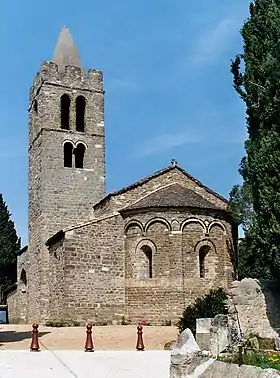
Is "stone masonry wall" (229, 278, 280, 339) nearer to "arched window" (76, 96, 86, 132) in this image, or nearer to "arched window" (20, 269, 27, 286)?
"arched window" (76, 96, 86, 132)

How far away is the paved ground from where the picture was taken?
12837 millimetres

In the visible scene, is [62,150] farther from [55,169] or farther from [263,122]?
[263,122]

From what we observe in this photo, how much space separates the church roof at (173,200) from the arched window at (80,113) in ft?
26.8

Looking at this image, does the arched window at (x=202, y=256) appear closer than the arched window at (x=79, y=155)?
Yes

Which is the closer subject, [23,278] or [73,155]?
[73,155]

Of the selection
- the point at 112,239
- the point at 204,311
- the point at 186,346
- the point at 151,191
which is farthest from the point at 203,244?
the point at 186,346

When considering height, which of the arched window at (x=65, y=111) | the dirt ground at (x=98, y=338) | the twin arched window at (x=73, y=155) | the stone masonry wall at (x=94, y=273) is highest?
the arched window at (x=65, y=111)

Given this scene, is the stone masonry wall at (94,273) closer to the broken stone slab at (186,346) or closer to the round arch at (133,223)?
the round arch at (133,223)

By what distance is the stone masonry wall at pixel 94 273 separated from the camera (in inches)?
1130

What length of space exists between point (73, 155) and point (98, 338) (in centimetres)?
1545

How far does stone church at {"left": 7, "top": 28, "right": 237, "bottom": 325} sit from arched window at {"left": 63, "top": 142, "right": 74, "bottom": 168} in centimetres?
6

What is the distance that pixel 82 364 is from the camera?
14148mm

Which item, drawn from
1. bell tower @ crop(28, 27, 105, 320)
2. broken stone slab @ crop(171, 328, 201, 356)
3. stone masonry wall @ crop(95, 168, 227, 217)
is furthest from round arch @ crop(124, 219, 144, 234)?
broken stone slab @ crop(171, 328, 201, 356)

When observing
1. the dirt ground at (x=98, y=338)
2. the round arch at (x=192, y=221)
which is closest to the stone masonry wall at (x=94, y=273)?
the dirt ground at (x=98, y=338)
